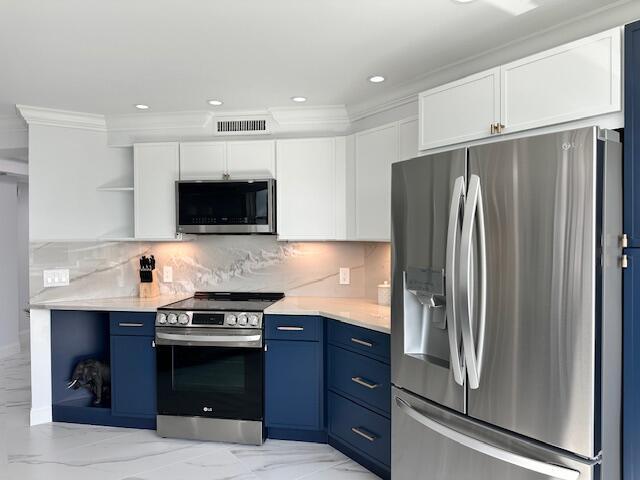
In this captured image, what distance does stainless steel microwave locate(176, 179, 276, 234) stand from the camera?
3.51m

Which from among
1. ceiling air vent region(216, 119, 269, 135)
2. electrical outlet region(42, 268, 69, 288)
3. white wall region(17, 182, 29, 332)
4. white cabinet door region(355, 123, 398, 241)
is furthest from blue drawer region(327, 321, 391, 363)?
white wall region(17, 182, 29, 332)

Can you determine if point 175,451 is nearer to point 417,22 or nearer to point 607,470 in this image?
point 607,470

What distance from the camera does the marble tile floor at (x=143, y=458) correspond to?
9.16ft

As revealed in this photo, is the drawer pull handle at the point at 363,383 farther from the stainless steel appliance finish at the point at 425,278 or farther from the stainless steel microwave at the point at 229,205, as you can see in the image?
the stainless steel microwave at the point at 229,205

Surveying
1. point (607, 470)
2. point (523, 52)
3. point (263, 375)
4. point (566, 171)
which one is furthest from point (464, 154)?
point (263, 375)

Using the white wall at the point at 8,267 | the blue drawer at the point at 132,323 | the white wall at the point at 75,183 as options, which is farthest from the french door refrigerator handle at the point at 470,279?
the white wall at the point at 8,267

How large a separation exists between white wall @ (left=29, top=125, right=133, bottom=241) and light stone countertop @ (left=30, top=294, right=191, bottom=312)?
20.4 inches

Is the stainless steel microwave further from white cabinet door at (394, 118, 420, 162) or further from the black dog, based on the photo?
the black dog

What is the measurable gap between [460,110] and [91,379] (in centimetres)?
320

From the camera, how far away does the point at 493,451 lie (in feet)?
5.97

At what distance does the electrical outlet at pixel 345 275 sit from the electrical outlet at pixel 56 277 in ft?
7.11

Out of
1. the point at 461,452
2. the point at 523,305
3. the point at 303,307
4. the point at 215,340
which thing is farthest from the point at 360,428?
the point at 523,305

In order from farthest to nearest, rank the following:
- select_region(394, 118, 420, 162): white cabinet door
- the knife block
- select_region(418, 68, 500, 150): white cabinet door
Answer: the knife block → select_region(394, 118, 420, 162): white cabinet door → select_region(418, 68, 500, 150): white cabinet door

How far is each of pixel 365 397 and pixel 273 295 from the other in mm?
1344
